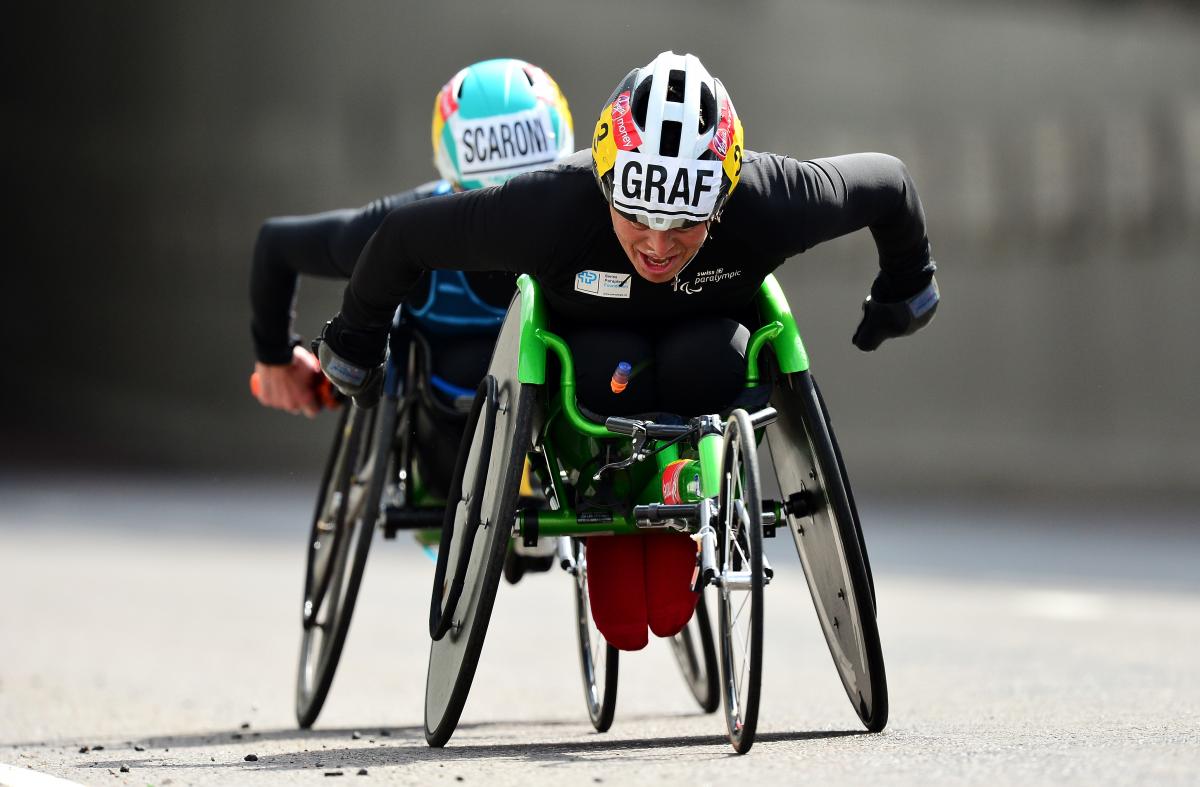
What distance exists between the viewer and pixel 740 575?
4.65 meters

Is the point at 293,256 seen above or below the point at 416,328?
above

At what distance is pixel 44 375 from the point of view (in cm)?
3050

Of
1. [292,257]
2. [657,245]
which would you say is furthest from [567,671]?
[657,245]

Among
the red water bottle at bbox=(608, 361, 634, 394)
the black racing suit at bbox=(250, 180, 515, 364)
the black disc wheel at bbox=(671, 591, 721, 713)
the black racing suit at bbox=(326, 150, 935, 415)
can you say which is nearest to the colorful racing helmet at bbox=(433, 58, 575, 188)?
the black racing suit at bbox=(250, 180, 515, 364)

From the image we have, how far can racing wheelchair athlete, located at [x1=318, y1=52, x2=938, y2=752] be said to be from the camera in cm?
498

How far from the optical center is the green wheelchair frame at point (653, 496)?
4938mm

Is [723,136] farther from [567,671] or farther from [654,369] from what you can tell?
[567,671]

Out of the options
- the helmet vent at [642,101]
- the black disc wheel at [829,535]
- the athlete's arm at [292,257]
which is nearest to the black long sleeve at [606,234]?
the helmet vent at [642,101]

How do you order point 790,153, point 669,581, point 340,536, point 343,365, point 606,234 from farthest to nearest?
point 790,153, point 340,536, point 343,365, point 669,581, point 606,234

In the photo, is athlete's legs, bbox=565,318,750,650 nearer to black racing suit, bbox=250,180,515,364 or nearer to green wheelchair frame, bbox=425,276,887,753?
green wheelchair frame, bbox=425,276,887,753

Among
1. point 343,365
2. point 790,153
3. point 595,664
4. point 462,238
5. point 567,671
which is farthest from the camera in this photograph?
point 790,153

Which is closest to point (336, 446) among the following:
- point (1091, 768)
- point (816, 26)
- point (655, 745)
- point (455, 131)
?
point (455, 131)

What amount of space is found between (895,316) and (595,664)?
1.72 meters

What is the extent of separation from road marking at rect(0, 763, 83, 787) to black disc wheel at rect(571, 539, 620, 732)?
5.75 ft
